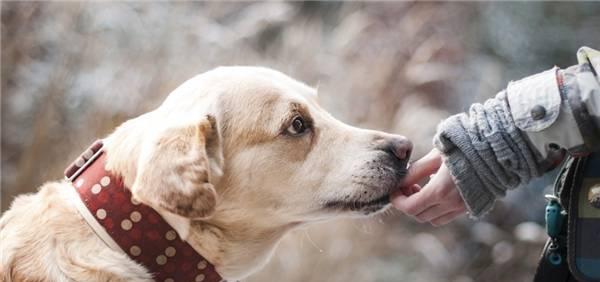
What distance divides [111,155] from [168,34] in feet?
7.96

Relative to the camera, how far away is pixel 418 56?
3947mm

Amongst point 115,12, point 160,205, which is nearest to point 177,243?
point 160,205

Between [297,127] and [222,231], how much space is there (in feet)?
1.20

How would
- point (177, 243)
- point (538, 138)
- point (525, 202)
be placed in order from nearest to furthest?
point (538, 138), point (177, 243), point (525, 202)

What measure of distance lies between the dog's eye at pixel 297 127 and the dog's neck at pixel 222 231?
0.86ft

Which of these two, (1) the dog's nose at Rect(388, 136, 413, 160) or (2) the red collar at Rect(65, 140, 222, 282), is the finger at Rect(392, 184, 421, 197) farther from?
(2) the red collar at Rect(65, 140, 222, 282)

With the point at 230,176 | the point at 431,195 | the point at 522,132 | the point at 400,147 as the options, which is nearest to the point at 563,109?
the point at 522,132

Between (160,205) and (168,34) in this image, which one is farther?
(168,34)

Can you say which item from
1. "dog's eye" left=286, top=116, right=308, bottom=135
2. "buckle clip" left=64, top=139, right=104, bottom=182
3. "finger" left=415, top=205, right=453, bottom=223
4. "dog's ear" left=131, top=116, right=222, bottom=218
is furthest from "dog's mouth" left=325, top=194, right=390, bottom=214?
"buckle clip" left=64, top=139, right=104, bottom=182

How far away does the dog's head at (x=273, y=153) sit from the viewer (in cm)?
183

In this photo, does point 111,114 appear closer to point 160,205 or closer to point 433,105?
point 433,105

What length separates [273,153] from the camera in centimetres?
189

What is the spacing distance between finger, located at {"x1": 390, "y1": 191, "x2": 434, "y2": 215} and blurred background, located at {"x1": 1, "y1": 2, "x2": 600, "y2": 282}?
5.75 ft

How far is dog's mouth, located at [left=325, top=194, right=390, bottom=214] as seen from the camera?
6.25 feet
